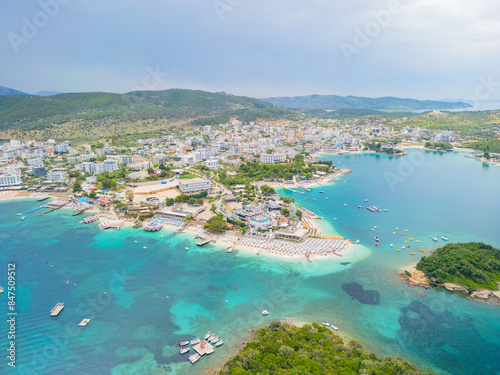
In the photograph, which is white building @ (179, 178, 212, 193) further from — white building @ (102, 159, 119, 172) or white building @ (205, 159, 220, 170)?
white building @ (102, 159, 119, 172)

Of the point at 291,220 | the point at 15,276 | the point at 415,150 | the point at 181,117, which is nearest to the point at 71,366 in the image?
the point at 15,276

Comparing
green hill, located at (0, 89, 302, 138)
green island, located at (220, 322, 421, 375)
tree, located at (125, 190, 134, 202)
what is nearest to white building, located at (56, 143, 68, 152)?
green hill, located at (0, 89, 302, 138)

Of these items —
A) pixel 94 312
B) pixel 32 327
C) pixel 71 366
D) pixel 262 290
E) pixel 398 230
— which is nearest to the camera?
pixel 71 366

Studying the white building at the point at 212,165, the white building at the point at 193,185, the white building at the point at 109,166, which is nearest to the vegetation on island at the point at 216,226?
the white building at the point at 193,185

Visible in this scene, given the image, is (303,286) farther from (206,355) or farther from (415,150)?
(415,150)

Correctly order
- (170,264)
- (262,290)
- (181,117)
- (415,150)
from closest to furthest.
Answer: (262,290) < (170,264) < (415,150) < (181,117)

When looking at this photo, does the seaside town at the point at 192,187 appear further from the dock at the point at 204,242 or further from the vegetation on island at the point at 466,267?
the vegetation on island at the point at 466,267
